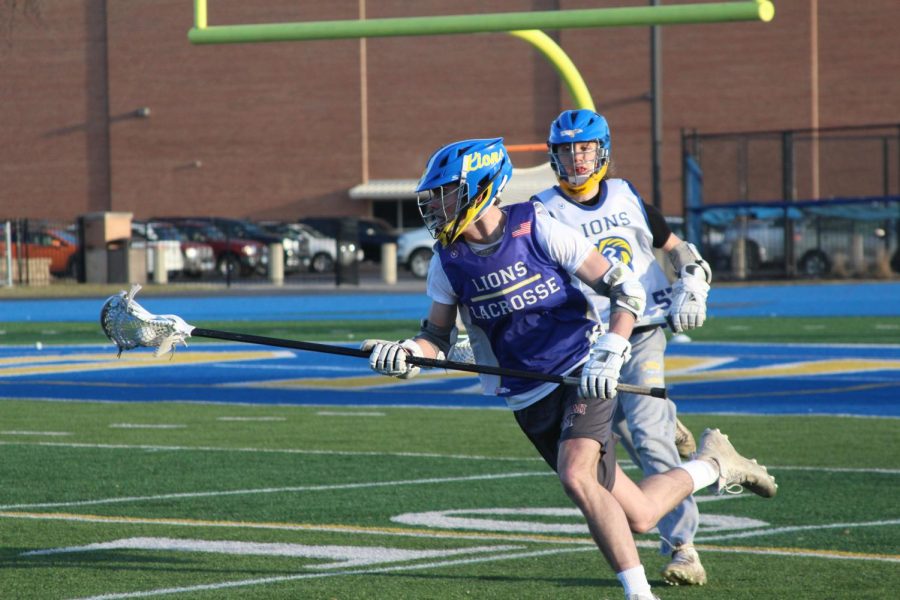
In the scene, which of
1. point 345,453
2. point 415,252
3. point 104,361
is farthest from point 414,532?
point 415,252

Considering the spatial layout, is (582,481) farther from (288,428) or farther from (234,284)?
(234,284)

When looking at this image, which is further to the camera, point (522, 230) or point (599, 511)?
point (522, 230)

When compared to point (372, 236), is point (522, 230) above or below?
below

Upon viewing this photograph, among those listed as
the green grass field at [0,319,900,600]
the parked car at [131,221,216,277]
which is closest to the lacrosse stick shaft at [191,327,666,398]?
the green grass field at [0,319,900,600]

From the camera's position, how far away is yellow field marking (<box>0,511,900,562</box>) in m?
6.88

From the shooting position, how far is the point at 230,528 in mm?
7672

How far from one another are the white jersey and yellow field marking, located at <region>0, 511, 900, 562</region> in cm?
111

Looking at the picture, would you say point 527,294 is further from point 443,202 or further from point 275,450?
point 275,450

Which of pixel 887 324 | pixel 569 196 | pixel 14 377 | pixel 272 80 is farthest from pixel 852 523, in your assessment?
pixel 272 80

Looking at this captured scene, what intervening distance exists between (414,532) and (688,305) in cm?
182

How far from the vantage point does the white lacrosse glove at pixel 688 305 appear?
21.6ft

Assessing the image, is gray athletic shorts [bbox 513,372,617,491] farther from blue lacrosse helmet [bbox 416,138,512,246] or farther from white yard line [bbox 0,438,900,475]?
white yard line [bbox 0,438,900,475]

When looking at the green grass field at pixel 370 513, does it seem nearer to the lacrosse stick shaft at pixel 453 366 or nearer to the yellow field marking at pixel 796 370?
the lacrosse stick shaft at pixel 453 366

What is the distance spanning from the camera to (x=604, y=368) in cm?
546
